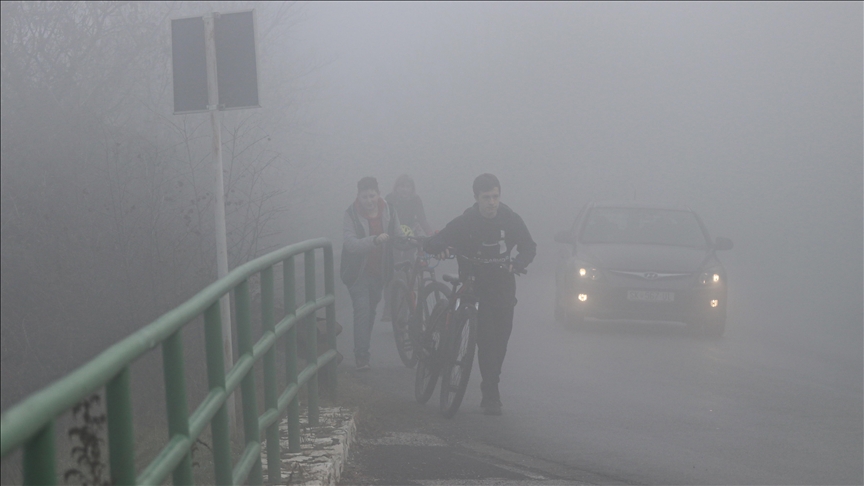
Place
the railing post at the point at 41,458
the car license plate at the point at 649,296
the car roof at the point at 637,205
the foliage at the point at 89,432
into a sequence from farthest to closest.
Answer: the car roof at the point at 637,205, the car license plate at the point at 649,296, the foliage at the point at 89,432, the railing post at the point at 41,458

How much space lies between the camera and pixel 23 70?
47.8 feet

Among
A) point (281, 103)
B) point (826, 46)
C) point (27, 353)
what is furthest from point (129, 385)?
point (826, 46)

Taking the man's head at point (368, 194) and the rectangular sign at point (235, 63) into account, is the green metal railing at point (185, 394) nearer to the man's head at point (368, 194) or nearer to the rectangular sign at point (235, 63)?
the rectangular sign at point (235, 63)

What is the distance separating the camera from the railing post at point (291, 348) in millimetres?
4965

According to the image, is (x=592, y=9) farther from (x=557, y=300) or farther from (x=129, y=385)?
(x=129, y=385)

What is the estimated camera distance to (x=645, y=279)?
512 inches

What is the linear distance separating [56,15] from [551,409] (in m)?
10.2

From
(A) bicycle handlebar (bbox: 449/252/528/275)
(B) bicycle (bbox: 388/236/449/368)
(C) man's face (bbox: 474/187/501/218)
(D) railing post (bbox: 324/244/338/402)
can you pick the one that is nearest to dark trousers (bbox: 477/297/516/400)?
(A) bicycle handlebar (bbox: 449/252/528/275)

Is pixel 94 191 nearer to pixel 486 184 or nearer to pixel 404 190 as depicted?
pixel 404 190

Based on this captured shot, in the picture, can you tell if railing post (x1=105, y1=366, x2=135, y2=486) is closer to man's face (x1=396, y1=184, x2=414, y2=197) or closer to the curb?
the curb

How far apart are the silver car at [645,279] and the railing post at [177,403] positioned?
10.5m

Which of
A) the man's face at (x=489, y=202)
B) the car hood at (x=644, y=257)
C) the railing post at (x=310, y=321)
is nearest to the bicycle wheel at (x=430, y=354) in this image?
the man's face at (x=489, y=202)

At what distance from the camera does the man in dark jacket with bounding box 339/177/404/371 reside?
10148 millimetres

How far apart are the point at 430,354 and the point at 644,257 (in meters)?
5.76
